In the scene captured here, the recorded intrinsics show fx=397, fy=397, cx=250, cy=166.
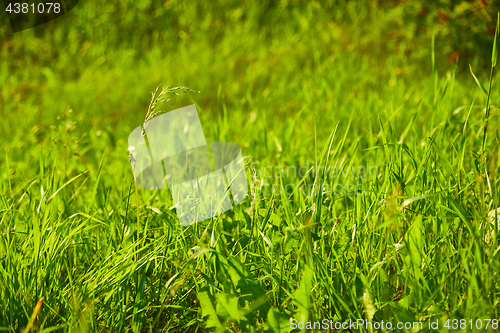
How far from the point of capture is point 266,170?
2.10 m

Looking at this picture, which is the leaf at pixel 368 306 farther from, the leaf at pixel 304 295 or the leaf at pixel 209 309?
the leaf at pixel 209 309

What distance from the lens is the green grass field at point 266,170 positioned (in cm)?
115

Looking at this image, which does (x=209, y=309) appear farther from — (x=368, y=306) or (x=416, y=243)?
(x=416, y=243)

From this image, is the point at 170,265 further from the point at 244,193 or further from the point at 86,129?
the point at 86,129

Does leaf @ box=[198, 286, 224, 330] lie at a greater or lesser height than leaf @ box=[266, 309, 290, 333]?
greater

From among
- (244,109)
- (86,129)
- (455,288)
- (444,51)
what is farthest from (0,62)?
(455,288)

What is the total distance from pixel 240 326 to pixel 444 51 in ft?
12.1

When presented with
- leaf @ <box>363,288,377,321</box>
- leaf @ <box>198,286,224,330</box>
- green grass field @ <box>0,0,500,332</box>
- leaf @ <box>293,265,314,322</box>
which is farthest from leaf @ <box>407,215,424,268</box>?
leaf @ <box>198,286,224,330</box>

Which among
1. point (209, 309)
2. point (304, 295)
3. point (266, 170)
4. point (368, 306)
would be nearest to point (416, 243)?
point (368, 306)

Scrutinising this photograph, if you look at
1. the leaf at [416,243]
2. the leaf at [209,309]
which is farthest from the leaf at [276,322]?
the leaf at [416,243]

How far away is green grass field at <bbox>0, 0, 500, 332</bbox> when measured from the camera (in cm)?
115

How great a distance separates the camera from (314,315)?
45.4 inches

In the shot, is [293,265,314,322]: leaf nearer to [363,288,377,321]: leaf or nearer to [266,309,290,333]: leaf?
[266,309,290,333]: leaf

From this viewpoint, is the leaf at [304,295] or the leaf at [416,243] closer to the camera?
the leaf at [304,295]
